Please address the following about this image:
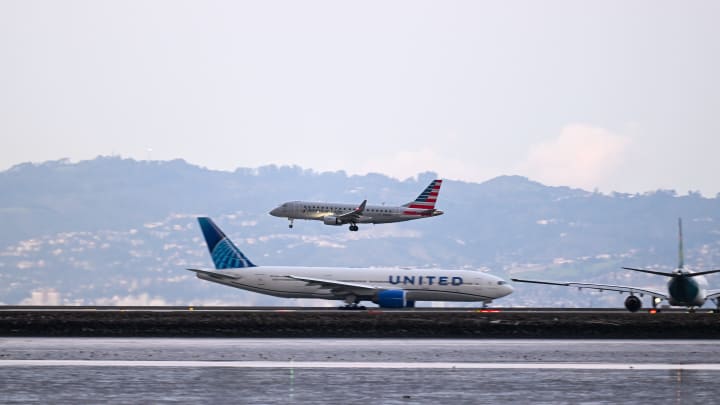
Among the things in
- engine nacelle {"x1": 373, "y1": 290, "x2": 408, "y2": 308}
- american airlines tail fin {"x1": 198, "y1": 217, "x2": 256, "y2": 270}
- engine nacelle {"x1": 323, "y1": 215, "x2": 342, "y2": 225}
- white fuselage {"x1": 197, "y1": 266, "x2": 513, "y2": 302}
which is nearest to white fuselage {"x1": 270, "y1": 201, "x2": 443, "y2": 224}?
engine nacelle {"x1": 323, "y1": 215, "x2": 342, "y2": 225}

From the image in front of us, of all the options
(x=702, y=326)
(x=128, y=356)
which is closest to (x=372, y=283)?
(x=702, y=326)

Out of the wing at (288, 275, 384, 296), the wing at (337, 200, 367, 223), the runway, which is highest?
the wing at (337, 200, 367, 223)

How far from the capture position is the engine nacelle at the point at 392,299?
83625 mm

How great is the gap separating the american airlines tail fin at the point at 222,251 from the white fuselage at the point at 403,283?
4.79 m

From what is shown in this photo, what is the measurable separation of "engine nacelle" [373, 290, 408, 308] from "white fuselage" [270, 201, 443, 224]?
112 ft

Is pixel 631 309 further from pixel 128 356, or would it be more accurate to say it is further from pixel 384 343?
pixel 128 356

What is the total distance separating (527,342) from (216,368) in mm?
15166

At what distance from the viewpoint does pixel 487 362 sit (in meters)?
32.6

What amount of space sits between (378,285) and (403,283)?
1.84 metres

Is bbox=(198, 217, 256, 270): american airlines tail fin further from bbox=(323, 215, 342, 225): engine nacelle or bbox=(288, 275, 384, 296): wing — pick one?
bbox=(323, 215, 342, 225): engine nacelle

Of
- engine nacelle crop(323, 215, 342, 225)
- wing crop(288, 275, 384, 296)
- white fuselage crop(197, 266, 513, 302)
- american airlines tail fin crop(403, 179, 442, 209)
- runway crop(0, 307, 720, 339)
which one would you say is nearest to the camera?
runway crop(0, 307, 720, 339)

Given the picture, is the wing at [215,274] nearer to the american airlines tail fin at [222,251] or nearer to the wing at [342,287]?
the american airlines tail fin at [222,251]

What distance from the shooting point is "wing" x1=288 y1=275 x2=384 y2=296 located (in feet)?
283

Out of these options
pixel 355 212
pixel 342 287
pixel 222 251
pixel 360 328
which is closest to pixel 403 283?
pixel 342 287
